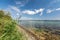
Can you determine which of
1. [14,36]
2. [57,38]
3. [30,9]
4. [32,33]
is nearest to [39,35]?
[32,33]

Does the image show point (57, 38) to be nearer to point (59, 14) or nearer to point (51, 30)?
→ point (51, 30)

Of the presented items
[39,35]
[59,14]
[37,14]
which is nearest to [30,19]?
[37,14]

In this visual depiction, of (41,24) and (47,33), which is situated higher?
(41,24)

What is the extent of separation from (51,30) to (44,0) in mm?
454

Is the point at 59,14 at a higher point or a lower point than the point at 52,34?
higher

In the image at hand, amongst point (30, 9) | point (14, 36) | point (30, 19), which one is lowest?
point (14, 36)

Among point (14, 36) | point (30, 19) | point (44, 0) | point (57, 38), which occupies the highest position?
point (44, 0)

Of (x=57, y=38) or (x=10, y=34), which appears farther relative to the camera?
(x=57, y=38)

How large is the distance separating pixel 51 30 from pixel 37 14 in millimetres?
315

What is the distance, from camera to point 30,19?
6.98ft

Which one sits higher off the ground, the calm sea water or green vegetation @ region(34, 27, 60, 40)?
the calm sea water

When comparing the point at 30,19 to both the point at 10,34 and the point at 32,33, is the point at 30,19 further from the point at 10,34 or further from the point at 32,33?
the point at 10,34

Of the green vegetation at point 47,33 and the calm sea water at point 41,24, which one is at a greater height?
the calm sea water at point 41,24

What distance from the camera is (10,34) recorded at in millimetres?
1335
